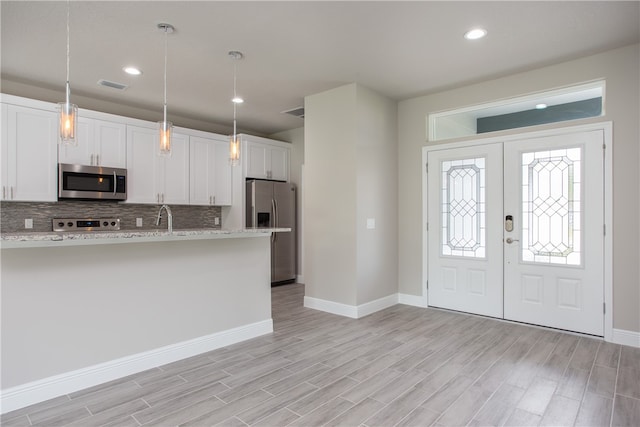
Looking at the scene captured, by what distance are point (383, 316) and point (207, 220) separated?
332 centimetres

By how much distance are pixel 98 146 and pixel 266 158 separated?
8.38 feet

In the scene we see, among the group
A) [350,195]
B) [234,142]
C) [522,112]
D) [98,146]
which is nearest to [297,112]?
[350,195]

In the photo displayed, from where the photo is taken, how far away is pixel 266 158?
251 inches

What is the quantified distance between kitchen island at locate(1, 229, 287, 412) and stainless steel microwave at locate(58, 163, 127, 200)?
2.17 meters

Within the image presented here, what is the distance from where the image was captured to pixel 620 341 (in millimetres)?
3451

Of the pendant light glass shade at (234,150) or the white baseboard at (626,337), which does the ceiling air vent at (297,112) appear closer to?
the pendant light glass shade at (234,150)

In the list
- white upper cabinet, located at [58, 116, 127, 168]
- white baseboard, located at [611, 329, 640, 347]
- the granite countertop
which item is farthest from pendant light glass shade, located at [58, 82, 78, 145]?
white baseboard, located at [611, 329, 640, 347]

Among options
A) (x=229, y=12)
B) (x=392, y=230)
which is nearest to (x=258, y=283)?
(x=392, y=230)

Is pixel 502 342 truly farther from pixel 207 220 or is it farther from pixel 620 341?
pixel 207 220

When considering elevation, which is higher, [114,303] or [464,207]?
[464,207]

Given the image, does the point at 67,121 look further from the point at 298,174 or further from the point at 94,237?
the point at 298,174

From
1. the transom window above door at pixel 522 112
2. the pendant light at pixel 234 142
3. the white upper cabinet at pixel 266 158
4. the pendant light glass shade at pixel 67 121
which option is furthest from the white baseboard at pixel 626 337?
the white upper cabinet at pixel 266 158

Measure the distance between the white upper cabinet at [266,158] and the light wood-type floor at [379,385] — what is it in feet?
10.4

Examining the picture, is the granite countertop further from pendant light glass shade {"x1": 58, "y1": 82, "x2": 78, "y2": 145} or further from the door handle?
the door handle
